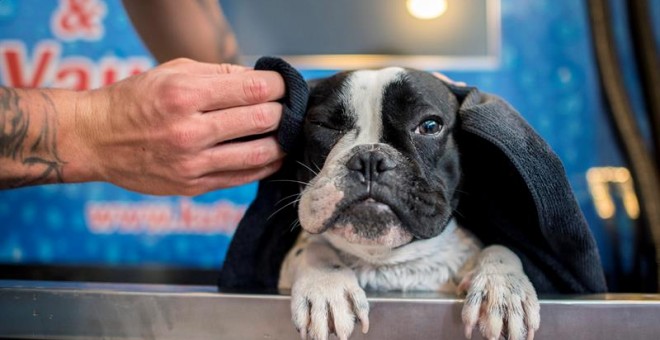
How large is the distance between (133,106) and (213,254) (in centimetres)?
107

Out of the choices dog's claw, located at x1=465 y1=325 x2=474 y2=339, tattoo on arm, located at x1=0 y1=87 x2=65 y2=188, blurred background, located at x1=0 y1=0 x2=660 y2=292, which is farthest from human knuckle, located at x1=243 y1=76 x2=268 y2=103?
blurred background, located at x1=0 y1=0 x2=660 y2=292

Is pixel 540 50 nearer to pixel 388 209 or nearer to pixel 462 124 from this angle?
pixel 462 124

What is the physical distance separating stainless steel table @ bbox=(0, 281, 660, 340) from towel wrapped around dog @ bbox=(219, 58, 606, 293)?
0.18m

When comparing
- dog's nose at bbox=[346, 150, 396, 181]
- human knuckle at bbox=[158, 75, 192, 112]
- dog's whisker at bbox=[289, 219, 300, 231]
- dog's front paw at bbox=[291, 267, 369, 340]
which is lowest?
dog's front paw at bbox=[291, 267, 369, 340]

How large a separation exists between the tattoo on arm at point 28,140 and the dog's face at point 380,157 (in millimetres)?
440

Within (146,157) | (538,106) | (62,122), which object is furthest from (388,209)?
(538,106)

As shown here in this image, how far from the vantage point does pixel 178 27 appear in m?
1.47

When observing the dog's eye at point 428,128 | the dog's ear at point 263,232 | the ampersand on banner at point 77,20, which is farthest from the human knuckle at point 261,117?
the ampersand on banner at point 77,20

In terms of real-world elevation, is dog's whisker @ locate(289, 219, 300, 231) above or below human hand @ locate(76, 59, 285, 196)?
below

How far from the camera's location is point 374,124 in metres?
1.06

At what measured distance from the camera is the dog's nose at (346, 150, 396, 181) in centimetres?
93

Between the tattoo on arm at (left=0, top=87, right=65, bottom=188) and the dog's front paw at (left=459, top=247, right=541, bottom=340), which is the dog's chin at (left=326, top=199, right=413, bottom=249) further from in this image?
the tattoo on arm at (left=0, top=87, right=65, bottom=188)

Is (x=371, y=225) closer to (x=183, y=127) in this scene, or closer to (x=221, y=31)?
(x=183, y=127)

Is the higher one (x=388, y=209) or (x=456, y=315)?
(x=388, y=209)
